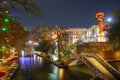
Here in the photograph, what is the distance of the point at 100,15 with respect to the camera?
3637 inches

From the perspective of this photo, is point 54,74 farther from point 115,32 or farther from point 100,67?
point 115,32

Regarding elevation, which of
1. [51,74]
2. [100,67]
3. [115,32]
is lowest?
[51,74]

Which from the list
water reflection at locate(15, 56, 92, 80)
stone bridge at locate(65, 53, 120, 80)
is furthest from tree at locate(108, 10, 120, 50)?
stone bridge at locate(65, 53, 120, 80)

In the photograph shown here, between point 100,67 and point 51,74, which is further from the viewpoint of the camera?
point 51,74

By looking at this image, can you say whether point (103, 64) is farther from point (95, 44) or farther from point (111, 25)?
point (95, 44)

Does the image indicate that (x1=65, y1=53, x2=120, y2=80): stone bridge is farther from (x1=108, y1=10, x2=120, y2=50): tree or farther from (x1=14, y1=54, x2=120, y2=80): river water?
(x1=108, y1=10, x2=120, y2=50): tree

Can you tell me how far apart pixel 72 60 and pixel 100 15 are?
150ft

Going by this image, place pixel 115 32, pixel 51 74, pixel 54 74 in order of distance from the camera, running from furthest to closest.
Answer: pixel 115 32, pixel 51 74, pixel 54 74

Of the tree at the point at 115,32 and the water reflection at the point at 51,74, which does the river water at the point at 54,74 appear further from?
the tree at the point at 115,32

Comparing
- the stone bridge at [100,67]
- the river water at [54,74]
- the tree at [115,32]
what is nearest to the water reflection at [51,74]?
the river water at [54,74]

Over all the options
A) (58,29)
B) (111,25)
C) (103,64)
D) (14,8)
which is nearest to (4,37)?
(14,8)

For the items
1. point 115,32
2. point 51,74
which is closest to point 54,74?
point 51,74

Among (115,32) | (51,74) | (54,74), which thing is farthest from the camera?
(115,32)

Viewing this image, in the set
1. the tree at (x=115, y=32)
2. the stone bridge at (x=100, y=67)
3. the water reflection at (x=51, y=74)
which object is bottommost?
the water reflection at (x=51, y=74)
